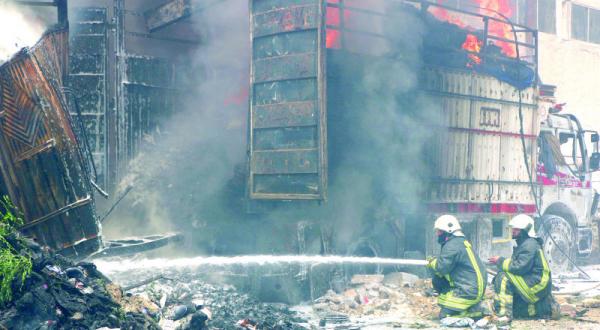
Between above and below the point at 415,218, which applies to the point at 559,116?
above

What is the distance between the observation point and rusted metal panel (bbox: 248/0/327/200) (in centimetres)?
885

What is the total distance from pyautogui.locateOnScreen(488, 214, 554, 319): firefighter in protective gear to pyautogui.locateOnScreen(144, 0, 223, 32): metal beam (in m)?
6.35

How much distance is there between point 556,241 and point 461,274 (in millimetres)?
6754

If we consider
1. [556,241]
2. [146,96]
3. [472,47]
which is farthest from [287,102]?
[556,241]

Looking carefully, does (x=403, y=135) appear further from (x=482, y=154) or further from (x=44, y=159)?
(x=44, y=159)

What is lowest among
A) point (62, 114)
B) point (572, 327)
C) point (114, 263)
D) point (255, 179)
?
point (572, 327)

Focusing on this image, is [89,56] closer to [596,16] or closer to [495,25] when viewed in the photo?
[495,25]

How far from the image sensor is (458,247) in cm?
789

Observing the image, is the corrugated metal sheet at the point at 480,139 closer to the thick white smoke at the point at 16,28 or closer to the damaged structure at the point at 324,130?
the damaged structure at the point at 324,130

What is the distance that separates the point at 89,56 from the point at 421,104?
229 inches

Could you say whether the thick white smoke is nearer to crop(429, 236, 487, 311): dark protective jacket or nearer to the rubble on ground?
the rubble on ground

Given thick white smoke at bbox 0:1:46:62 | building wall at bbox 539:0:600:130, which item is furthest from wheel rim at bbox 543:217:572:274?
thick white smoke at bbox 0:1:46:62

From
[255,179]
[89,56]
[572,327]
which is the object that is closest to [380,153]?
[255,179]

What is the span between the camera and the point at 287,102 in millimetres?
9086
